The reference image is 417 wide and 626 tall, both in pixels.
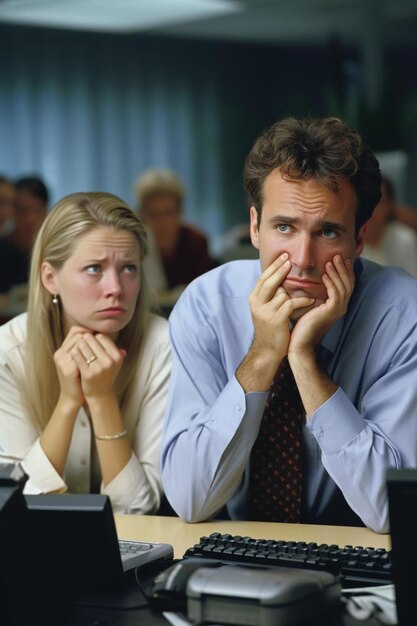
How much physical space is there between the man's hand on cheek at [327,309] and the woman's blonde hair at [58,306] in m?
0.53

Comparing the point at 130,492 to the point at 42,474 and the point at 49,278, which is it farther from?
the point at 49,278

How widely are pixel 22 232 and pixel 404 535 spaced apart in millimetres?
4911

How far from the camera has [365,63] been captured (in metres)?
7.67

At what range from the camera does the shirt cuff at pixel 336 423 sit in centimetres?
177

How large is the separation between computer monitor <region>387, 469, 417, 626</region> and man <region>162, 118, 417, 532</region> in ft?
1.98

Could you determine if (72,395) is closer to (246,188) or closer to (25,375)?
(25,375)

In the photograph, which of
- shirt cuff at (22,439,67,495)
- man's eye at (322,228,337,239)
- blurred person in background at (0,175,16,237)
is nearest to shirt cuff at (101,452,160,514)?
shirt cuff at (22,439,67,495)

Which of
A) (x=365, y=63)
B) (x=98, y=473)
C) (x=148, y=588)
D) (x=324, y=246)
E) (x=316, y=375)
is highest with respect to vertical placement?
(x=365, y=63)

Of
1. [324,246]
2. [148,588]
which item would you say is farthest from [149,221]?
[148,588]

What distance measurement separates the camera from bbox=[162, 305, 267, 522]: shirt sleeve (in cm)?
184

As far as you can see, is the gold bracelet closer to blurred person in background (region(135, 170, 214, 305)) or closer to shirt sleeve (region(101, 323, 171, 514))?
shirt sleeve (region(101, 323, 171, 514))

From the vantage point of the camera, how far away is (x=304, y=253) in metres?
1.82

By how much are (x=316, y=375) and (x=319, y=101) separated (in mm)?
6515

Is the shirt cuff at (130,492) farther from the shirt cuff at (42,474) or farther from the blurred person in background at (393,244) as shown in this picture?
the blurred person in background at (393,244)
